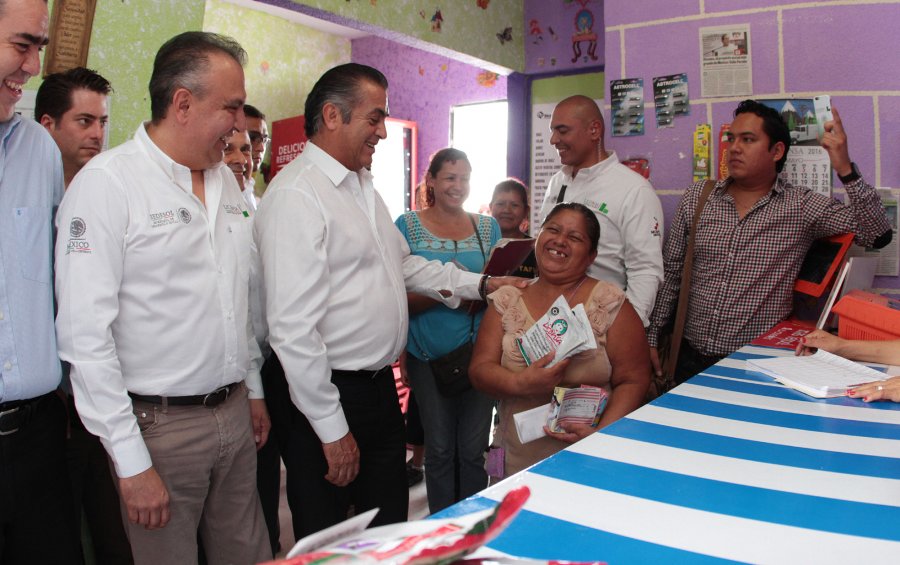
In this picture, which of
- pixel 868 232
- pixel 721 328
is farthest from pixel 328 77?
pixel 868 232

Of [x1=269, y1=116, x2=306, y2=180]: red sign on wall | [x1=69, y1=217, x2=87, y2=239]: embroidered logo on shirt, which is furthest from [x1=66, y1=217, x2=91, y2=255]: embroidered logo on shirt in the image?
[x1=269, y1=116, x2=306, y2=180]: red sign on wall

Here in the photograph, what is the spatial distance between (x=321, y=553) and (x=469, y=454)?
2323mm

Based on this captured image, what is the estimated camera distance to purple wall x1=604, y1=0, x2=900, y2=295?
2.95 metres

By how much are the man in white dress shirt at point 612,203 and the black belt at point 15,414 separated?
6.54ft

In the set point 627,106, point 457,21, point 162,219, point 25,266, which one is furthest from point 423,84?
point 25,266

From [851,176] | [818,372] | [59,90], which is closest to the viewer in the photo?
[818,372]

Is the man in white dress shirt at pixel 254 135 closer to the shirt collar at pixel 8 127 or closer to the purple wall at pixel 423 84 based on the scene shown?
the shirt collar at pixel 8 127

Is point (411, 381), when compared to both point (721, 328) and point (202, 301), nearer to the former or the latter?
point (721, 328)

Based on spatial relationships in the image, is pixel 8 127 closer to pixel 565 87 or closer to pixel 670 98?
pixel 670 98

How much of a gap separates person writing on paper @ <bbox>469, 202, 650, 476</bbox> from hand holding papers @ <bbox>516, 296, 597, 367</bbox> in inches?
1.5

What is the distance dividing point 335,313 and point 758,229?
5.64ft

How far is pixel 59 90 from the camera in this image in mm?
2184

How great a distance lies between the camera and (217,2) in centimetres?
599

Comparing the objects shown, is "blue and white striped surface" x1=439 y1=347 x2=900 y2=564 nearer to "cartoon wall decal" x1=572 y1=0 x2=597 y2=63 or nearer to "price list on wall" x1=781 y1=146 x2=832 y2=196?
"price list on wall" x1=781 y1=146 x2=832 y2=196
